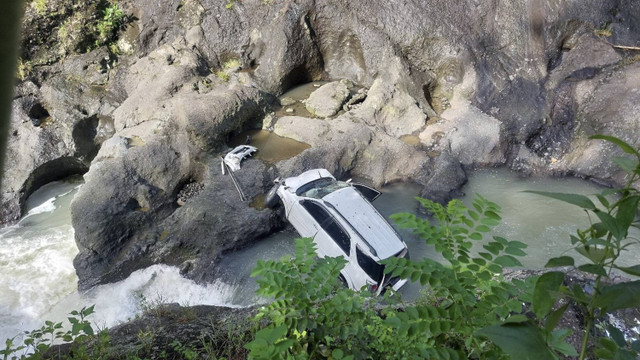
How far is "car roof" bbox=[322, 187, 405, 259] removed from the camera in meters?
7.18

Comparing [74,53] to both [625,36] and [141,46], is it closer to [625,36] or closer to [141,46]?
[141,46]

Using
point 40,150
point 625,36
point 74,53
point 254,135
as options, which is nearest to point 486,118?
point 625,36

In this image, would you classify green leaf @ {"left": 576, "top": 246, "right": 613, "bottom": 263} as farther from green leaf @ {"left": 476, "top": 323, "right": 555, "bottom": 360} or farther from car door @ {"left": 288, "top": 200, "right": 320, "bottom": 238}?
car door @ {"left": 288, "top": 200, "right": 320, "bottom": 238}

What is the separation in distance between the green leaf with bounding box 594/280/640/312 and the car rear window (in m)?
5.63

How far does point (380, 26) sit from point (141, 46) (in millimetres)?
6758

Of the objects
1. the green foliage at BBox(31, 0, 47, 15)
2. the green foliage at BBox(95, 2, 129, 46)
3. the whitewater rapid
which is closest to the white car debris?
the whitewater rapid

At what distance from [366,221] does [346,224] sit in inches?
15.8

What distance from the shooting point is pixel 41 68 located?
1246 centimetres

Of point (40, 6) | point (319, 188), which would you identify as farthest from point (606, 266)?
point (40, 6)

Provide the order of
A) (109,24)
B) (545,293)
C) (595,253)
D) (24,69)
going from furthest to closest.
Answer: (109,24), (24,69), (595,253), (545,293)

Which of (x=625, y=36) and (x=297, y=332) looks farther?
(x=625, y=36)

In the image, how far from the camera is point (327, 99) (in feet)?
38.1

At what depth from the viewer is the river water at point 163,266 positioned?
7.73 metres

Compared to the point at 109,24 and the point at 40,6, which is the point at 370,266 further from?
the point at 40,6
